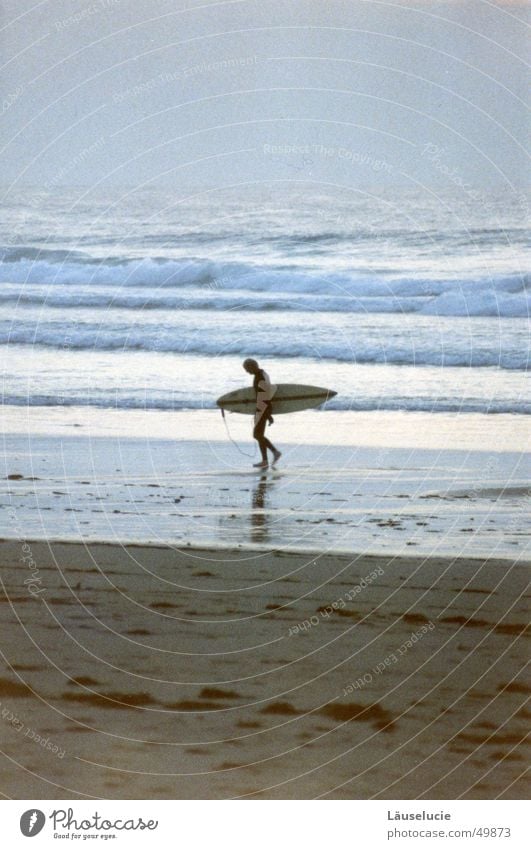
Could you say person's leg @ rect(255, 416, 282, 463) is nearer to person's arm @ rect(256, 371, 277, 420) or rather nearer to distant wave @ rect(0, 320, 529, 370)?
person's arm @ rect(256, 371, 277, 420)

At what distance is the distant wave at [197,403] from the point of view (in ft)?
16.0

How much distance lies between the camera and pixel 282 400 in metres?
4.79

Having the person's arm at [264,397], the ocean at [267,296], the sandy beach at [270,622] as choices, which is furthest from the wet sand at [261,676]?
the ocean at [267,296]

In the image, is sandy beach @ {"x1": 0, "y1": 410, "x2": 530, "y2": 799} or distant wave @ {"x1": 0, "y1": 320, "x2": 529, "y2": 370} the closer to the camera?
sandy beach @ {"x1": 0, "y1": 410, "x2": 530, "y2": 799}

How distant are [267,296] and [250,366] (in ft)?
1.27

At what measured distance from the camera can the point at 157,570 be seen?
3.80 metres

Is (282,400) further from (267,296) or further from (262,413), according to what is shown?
(267,296)

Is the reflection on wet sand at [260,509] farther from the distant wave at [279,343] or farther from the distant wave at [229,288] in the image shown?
the distant wave at [229,288]

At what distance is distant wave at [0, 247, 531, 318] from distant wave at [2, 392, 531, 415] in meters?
0.38

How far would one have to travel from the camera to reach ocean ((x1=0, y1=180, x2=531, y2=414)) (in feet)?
14.4

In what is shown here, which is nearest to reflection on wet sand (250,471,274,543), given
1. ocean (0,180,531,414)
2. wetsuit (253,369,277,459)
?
wetsuit (253,369,277,459)

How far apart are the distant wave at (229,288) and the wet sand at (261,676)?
1.12 metres
